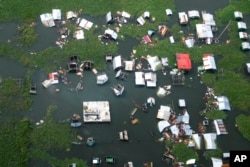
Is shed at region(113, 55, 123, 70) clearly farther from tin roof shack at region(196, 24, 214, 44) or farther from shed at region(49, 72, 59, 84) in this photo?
tin roof shack at region(196, 24, 214, 44)

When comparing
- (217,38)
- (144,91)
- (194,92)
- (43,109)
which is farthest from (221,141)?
(43,109)

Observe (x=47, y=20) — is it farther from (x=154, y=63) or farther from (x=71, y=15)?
(x=154, y=63)

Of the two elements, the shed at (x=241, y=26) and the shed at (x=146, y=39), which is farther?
the shed at (x=241, y=26)

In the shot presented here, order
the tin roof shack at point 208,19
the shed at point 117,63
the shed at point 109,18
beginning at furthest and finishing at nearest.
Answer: the tin roof shack at point 208,19, the shed at point 109,18, the shed at point 117,63

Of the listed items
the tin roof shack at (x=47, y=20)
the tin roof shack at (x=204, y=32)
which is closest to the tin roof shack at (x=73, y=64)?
the tin roof shack at (x=47, y=20)

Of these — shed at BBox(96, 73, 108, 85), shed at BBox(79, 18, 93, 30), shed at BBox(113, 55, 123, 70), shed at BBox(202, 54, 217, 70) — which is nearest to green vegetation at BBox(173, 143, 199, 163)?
shed at BBox(202, 54, 217, 70)

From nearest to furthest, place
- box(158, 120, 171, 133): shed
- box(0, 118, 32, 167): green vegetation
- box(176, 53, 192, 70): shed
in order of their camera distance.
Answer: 1. box(0, 118, 32, 167): green vegetation
2. box(158, 120, 171, 133): shed
3. box(176, 53, 192, 70): shed

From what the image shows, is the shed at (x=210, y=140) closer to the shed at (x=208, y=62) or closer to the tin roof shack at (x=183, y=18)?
the shed at (x=208, y=62)
